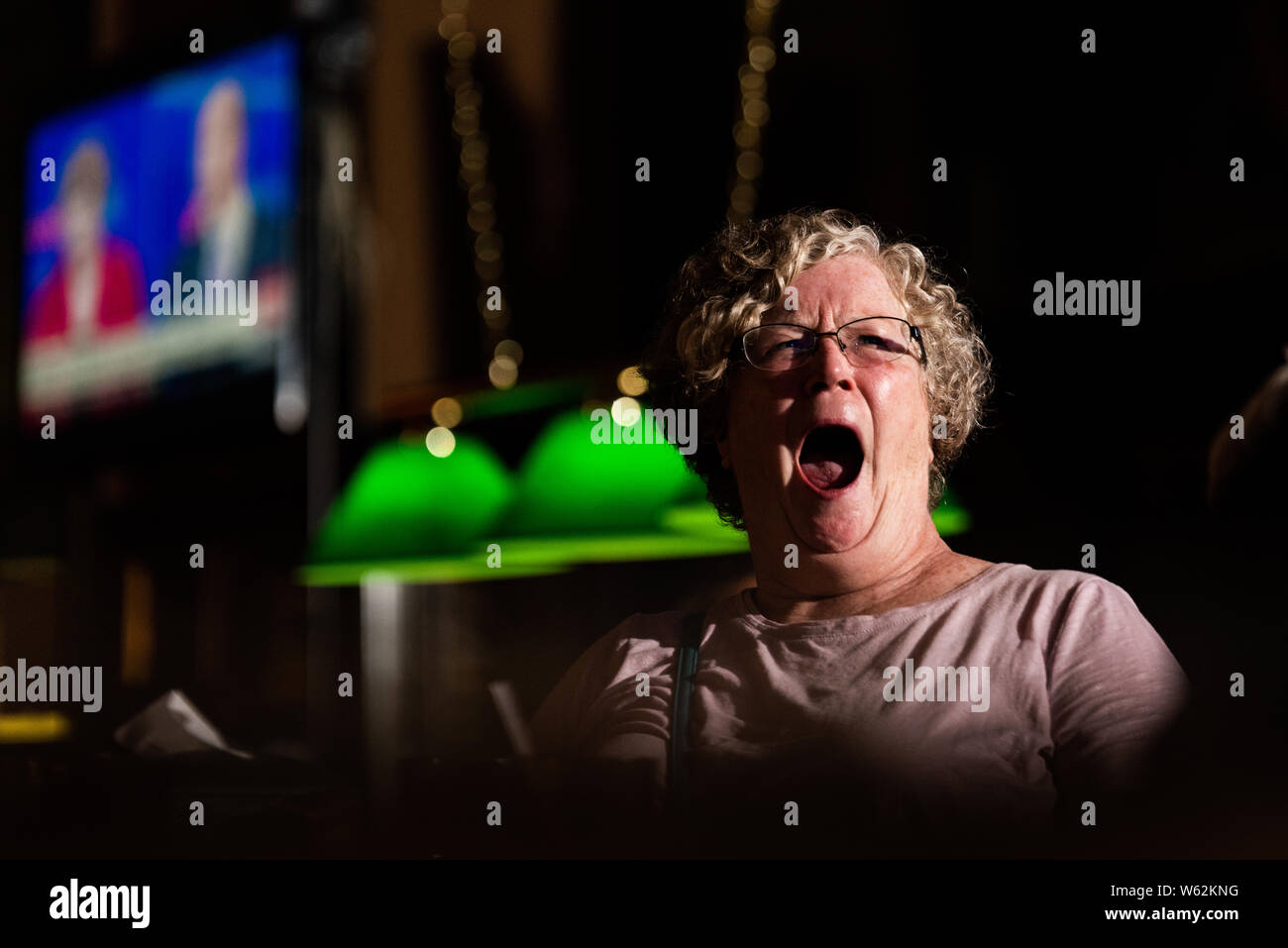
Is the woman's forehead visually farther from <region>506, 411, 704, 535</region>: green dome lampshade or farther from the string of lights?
the string of lights

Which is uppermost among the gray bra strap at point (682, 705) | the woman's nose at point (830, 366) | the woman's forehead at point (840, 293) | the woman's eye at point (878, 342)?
the woman's forehead at point (840, 293)

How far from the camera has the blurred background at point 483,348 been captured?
6.45 feet

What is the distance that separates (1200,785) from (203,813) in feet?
3.92

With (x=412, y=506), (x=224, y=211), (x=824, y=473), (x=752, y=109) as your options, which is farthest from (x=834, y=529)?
(x=224, y=211)

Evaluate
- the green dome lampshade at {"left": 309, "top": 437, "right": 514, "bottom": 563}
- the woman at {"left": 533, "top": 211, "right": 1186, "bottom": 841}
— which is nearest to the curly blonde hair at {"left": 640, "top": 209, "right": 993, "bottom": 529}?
the woman at {"left": 533, "top": 211, "right": 1186, "bottom": 841}

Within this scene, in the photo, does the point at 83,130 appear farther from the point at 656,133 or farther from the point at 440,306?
the point at 656,133

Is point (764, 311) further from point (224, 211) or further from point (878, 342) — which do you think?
point (224, 211)

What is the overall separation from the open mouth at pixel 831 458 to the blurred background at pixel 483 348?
1.12ft

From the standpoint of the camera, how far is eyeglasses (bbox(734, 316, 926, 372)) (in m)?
1.41

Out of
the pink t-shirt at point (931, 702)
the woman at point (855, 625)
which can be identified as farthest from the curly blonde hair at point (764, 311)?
the pink t-shirt at point (931, 702)

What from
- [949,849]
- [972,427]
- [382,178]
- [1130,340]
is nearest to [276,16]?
[382,178]

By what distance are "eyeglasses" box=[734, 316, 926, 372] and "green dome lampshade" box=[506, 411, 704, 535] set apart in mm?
783

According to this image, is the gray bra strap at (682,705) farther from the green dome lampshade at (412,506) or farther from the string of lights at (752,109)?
the string of lights at (752,109)

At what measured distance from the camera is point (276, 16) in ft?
10.9
